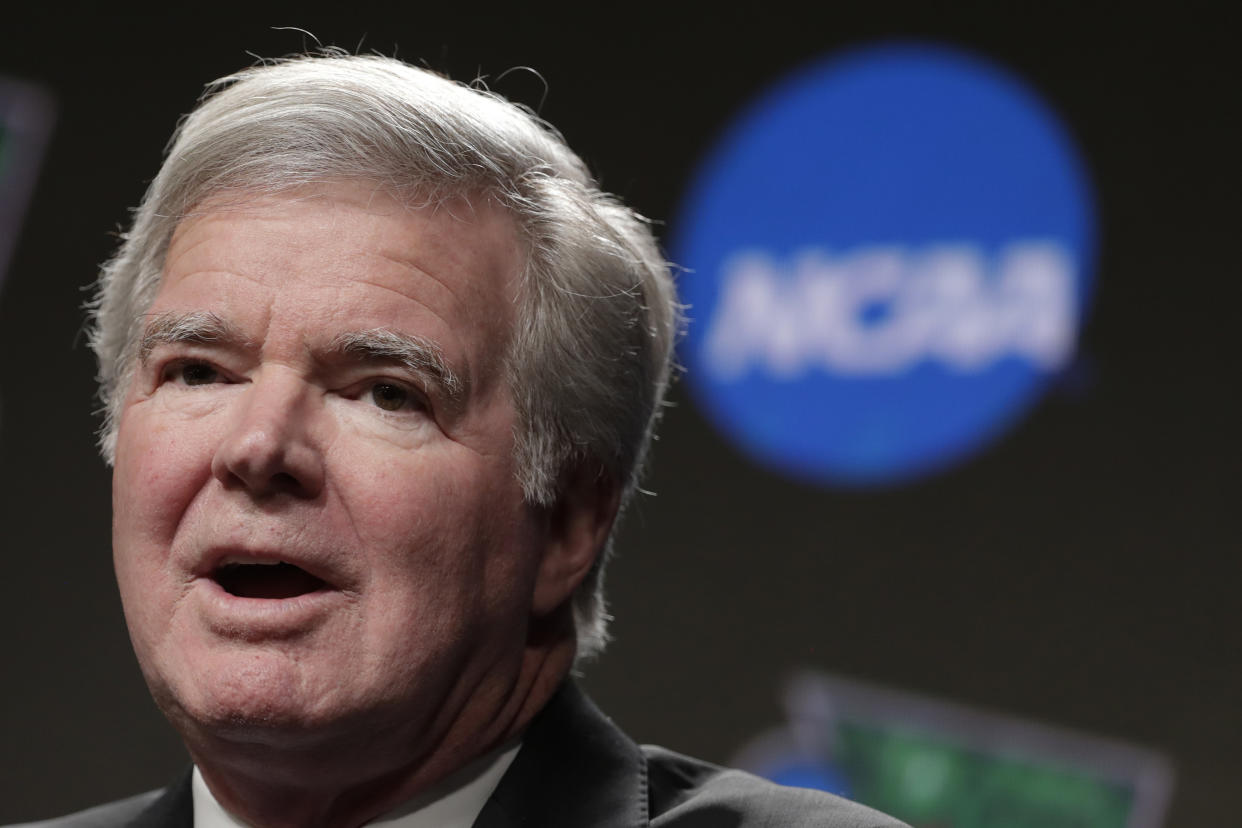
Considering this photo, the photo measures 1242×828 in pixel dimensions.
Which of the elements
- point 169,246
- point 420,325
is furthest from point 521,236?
point 169,246

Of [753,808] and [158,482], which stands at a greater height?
[158,482]

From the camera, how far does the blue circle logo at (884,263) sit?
2.89 m

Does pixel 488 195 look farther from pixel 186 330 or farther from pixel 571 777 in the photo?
pixel 571 777

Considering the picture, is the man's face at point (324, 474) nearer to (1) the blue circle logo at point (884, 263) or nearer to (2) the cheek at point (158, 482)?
(2) the cheek at point (158, 482)

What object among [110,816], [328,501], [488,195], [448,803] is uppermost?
[488,195]

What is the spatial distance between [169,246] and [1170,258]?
1998 millimetres

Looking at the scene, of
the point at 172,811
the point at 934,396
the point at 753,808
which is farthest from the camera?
the point at 934,396

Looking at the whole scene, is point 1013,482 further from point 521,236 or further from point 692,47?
point 521,236

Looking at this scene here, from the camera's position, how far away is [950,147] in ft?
9.99

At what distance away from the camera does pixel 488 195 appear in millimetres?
1614

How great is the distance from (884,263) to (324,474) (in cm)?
184

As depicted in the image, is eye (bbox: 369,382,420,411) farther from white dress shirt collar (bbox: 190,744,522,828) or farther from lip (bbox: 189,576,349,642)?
white dress shirt collar (bbox: 190,744,522,828)

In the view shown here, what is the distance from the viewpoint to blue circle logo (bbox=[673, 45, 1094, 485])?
9.50 feet

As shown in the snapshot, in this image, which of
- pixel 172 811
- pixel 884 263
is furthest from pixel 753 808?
pixel 884 263
